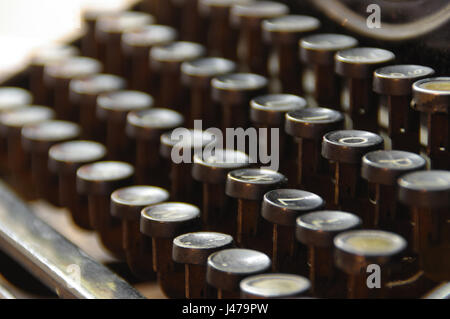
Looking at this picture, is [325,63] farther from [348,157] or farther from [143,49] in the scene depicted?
[143,49]

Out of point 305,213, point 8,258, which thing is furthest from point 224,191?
point 8,258

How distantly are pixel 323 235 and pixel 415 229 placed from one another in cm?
15

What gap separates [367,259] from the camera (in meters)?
1.02

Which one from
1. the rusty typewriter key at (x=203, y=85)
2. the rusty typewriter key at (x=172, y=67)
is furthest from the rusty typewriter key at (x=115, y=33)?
the rusty typewriter key at (x=203, y=85)

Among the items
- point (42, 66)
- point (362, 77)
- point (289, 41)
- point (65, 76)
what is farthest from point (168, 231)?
point (42, 66)

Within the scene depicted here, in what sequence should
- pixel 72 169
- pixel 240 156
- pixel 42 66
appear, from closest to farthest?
pixel 240 156
pixel 72 169
pixel 42 66

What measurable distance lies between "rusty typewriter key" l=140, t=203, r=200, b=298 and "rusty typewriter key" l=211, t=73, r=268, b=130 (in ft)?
1.04

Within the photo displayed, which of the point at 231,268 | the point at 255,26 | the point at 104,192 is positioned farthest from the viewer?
the point at 255,26

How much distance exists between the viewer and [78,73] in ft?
6.94

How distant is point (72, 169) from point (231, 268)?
28.6 inches

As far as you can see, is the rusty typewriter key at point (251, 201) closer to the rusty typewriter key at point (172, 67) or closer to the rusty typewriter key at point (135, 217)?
the rusty typewriter key at point (135, 217)

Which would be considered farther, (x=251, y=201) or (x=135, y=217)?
(x=135, y=217)

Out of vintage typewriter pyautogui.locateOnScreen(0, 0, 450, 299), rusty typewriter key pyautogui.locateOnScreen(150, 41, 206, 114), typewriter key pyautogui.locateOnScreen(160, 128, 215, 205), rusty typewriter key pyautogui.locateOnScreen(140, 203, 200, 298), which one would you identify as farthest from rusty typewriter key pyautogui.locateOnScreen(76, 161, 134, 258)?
rusty typewriter key pyautogui.locateOnScreen(150, 41, 206, 114)

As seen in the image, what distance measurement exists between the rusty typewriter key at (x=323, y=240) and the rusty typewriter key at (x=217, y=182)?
0.94 ft
